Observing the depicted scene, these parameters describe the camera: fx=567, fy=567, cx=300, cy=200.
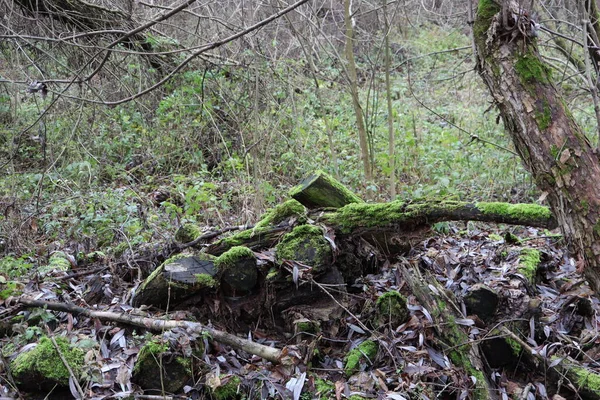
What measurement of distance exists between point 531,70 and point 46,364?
3.34 metres

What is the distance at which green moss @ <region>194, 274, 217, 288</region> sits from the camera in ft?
13.0

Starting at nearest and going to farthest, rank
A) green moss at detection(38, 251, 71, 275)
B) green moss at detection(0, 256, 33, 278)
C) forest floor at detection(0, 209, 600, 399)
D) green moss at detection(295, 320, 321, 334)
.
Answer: forest floor at detection(0, 209, 600, 399) → green moss at detection(295, 320, 321, 334) → green moss at detection(38, 251, 71, 275) → green moss at detection(0, 256, 33, 278)

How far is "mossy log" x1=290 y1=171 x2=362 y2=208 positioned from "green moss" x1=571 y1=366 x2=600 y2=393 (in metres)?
2.02

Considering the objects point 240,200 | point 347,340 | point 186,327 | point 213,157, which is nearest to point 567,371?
point 347,340

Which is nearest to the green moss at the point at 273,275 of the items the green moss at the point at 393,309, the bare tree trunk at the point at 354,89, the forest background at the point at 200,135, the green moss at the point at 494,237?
the green moss at the point at 393,309

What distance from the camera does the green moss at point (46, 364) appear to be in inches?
128

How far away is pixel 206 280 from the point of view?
13.0 ft

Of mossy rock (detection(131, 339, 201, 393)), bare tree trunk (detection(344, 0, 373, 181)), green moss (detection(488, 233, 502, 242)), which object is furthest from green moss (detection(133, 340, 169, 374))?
bare tree trunk (detection(344, 0, 373, 181))

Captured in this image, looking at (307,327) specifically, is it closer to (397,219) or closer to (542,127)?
(397,219)

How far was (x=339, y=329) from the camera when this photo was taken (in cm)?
398

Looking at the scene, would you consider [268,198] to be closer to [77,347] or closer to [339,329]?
[339,329]

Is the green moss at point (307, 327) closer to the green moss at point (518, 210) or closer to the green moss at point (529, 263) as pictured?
the green moss at point (518, 210)

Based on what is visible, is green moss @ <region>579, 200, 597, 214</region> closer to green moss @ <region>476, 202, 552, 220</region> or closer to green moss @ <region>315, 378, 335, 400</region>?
green moss @ <region>476, 202, 552, 220</region>

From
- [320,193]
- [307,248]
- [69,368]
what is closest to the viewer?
[69,368]
